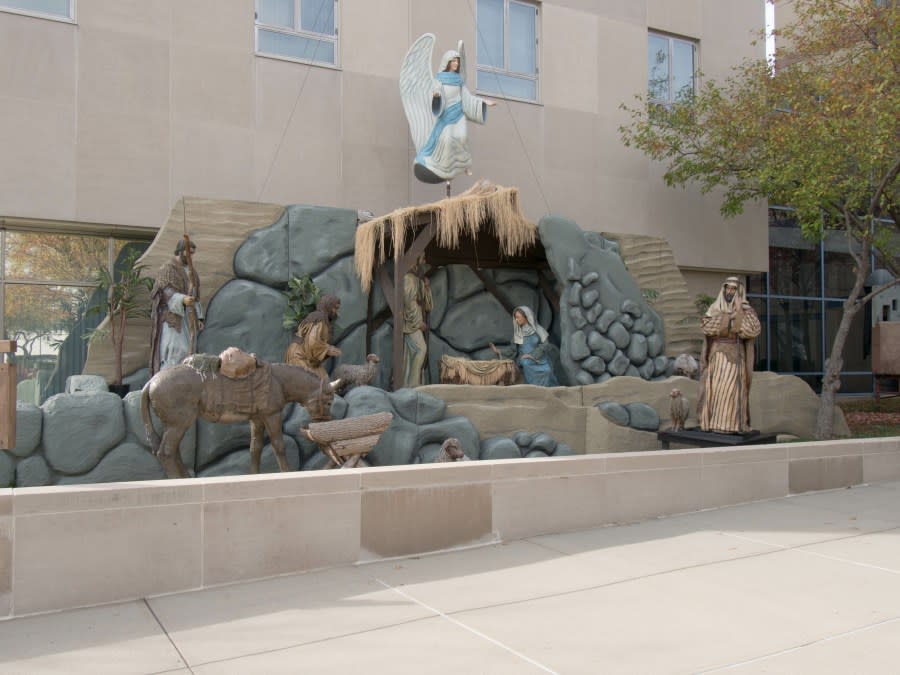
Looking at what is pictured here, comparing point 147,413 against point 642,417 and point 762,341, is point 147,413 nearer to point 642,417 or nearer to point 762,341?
point 642,417

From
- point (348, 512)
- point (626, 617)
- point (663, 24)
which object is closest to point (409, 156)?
point (663, 24)

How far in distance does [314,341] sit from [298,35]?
A: 6.45 metres

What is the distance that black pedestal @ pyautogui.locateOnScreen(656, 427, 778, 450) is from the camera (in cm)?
797

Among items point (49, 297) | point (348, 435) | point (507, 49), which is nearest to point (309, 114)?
point (507, 49)

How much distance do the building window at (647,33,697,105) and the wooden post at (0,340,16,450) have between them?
48.4 feet

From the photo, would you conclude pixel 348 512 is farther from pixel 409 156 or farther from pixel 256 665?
pixel 409 156

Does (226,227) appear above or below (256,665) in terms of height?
above

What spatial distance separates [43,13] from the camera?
36.8 ft

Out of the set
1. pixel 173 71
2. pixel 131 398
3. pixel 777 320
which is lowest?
pixel 131 398

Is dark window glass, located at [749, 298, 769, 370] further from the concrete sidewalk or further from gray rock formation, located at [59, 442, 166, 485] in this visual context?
gray rock formation, located at [59, 442, 166, 485]

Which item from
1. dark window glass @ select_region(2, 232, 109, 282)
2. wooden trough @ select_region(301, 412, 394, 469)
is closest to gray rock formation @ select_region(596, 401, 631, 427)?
wooden trough @ select_region(301, 412, 394, 469)

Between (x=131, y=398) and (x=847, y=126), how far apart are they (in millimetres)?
10664

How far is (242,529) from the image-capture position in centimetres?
448

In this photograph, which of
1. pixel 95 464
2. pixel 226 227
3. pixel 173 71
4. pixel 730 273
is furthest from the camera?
pixel 730 273
